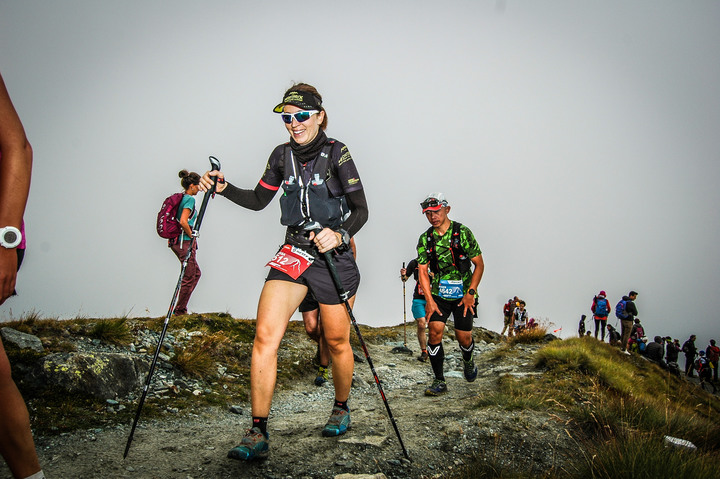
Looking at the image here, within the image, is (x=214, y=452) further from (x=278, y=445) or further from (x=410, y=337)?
(x=410, y=337)

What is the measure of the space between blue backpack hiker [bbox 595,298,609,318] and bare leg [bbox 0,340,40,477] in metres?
22.5

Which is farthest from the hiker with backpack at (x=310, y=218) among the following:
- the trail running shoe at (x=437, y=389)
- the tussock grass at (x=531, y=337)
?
the tussock grass at (x=531, y=337)

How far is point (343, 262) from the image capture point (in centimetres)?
398

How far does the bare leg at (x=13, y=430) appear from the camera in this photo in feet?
6.45

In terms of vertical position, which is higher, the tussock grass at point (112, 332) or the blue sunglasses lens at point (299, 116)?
the blue sunglasses lens at point (299, 116)

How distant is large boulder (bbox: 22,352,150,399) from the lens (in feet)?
15.1

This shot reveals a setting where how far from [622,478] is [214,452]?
10.6 ft

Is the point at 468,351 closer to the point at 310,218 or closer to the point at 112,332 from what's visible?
the point at 310,218

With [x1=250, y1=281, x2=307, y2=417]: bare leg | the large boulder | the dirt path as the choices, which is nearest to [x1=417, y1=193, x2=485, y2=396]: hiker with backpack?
the dirt path

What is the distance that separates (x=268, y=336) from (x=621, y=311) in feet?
68.1

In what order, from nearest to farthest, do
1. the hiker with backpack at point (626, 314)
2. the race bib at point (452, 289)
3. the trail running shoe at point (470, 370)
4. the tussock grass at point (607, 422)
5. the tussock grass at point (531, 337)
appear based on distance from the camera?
1. the tussock grass at point (607, 422)
2. the race bib at point (452, 289)
3. the trail running shoe at point (470, 370)
4. the tussock grass at point (531, 337)
5. the hiker with backpack at point (626, 314)

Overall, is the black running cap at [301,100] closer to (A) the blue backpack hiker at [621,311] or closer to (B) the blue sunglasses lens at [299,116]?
(B) the blue sunglasses lens at [299,116]

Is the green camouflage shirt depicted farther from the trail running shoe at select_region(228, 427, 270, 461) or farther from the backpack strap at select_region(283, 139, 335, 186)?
the trail running shoe at select_region(228, 427, 270, 461)

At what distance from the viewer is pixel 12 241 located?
5.93 feet
